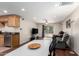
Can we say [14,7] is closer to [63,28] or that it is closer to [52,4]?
[52,4]

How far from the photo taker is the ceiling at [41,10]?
129cm

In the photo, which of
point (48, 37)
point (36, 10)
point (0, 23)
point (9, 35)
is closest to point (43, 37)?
point (48, 37)

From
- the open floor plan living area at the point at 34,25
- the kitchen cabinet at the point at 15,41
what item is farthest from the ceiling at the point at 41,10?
the kitchen cabinet at the point at 15,41

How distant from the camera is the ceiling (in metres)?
1.29

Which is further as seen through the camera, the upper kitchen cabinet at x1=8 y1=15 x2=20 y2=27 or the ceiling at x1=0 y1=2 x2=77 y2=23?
the upper kitchen cabinet at x1=8 y1=15 x2=20 y2=27

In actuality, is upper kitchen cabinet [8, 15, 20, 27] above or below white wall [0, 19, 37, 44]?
above

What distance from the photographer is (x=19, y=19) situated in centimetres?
149

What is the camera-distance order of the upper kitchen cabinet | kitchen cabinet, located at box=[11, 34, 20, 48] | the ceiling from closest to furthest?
the ceiling < the upper kitchen cabinet < kitchen cabinet, located at box=[11, 34, 20, 48]

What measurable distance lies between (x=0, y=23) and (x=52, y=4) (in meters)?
0.82

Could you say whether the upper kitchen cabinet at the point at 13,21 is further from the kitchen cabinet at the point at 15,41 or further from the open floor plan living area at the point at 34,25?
the kitchen cabinet at the point at 15,41

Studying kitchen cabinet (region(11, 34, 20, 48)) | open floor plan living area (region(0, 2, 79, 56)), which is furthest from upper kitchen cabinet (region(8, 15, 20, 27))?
kitchen cabinet (region(11, 34, 20, 48))

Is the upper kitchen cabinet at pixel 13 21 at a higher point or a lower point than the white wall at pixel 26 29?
higher

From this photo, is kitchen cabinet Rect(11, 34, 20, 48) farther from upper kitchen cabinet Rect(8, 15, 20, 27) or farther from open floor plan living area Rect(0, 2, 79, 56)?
upper kitchen cabinet Rect(8, 15, 20, 27)

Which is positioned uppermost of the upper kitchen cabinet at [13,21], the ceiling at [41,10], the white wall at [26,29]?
the ceiling at [41,10]
